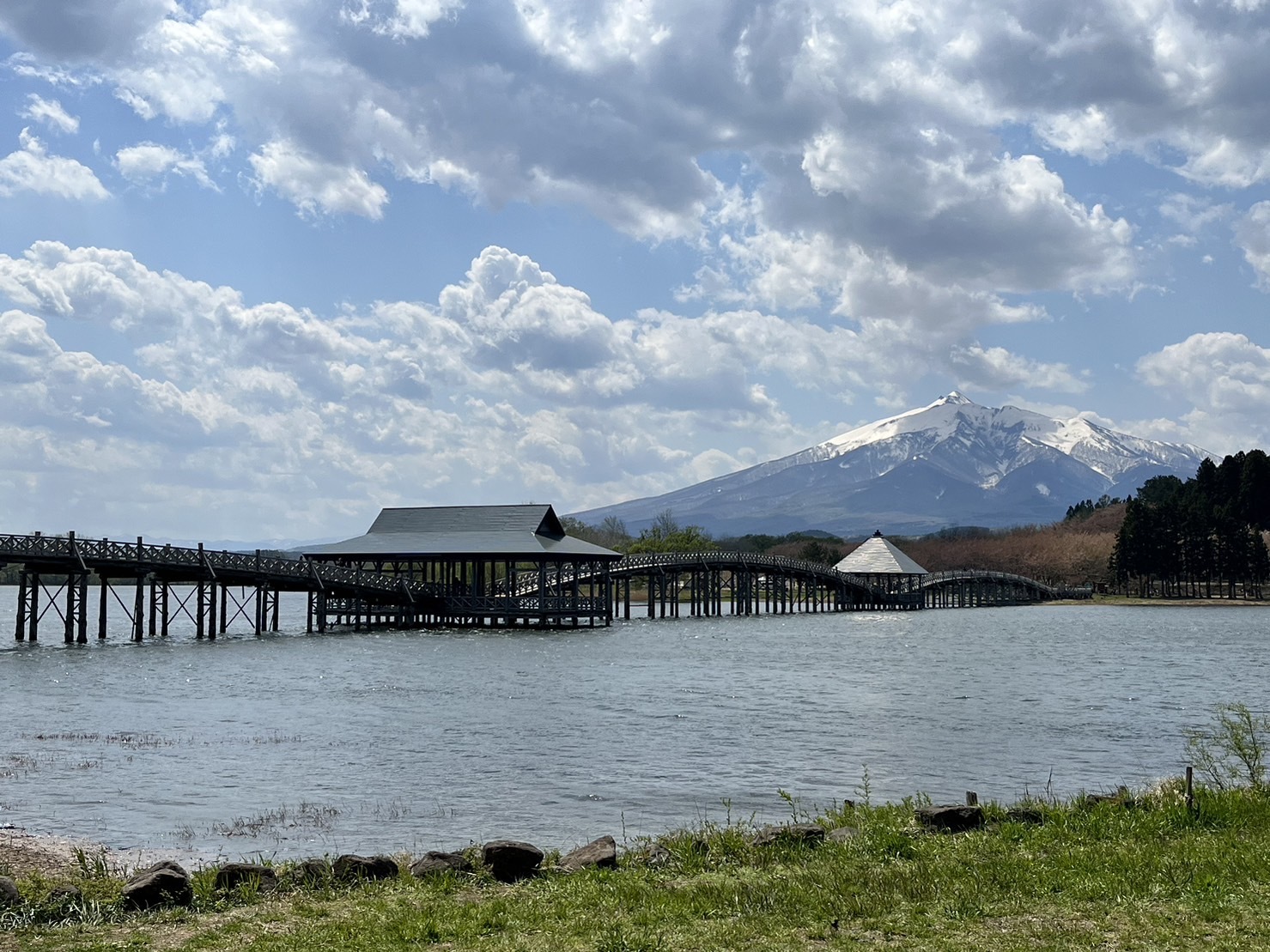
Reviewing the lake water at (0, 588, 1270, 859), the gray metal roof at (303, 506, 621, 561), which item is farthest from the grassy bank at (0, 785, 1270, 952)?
the gray metal roof at (303, 506, 621, 561)

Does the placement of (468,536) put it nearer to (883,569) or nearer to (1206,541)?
(883,569)

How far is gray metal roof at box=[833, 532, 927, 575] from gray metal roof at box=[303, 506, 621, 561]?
56.8 m

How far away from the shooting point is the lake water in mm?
19484

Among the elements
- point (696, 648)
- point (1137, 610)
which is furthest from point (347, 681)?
point (1137, 610)

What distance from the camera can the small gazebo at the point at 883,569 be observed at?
13050 centimetres

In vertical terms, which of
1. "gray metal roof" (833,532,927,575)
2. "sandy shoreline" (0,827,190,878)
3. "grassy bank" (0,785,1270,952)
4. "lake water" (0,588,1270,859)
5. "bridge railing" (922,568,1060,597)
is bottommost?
"lake water" (0,588,1270,859)

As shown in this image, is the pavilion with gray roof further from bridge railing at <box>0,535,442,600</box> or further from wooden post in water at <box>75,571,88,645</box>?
wooden post in water at <box>75,571,88,645</box>

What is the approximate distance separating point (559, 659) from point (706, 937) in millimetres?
44273

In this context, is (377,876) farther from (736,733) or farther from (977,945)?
(736,733)

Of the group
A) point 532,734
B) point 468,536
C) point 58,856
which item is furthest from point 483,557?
point 58,856

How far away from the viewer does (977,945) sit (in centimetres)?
995

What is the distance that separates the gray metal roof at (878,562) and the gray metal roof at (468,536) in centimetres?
5677

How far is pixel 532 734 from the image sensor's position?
1164 inches

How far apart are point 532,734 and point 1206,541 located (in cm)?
12345
